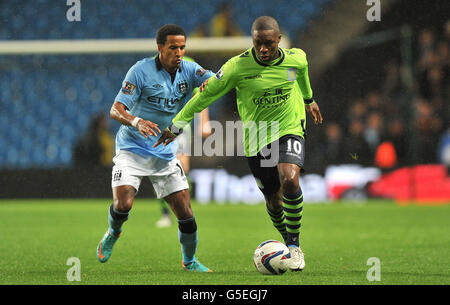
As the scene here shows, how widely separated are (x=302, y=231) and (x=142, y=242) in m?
2.43

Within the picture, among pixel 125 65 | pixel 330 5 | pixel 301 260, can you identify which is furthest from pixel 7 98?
pixel 301 260

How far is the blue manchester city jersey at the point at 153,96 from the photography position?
6332 millimetres

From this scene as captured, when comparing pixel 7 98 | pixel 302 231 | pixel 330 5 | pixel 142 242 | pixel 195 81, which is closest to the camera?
pixel 195 81

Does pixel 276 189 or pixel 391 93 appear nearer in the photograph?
pixel 276 189

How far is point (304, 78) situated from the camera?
22.2 feet

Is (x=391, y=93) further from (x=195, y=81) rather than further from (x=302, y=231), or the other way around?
(x=195, y=81)

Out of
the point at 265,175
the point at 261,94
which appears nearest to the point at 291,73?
the point at 261,94

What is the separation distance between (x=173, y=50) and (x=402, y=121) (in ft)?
33.7

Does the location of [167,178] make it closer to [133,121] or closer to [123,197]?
[123,197]

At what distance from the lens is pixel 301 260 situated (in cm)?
625

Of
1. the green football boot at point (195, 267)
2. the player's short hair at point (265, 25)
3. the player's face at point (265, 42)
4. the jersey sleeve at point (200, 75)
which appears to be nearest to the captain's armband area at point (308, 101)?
the player's face at point (265, 42)

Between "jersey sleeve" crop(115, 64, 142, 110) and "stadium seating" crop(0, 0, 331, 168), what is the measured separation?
31.4 feet

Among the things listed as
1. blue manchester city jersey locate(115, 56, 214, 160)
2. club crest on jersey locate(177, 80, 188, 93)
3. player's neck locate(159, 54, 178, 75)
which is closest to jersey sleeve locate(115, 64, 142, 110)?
blue manchester city jersey locate(115, 56, 214, 160)

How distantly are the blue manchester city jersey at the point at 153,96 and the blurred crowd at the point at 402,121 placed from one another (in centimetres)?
887
